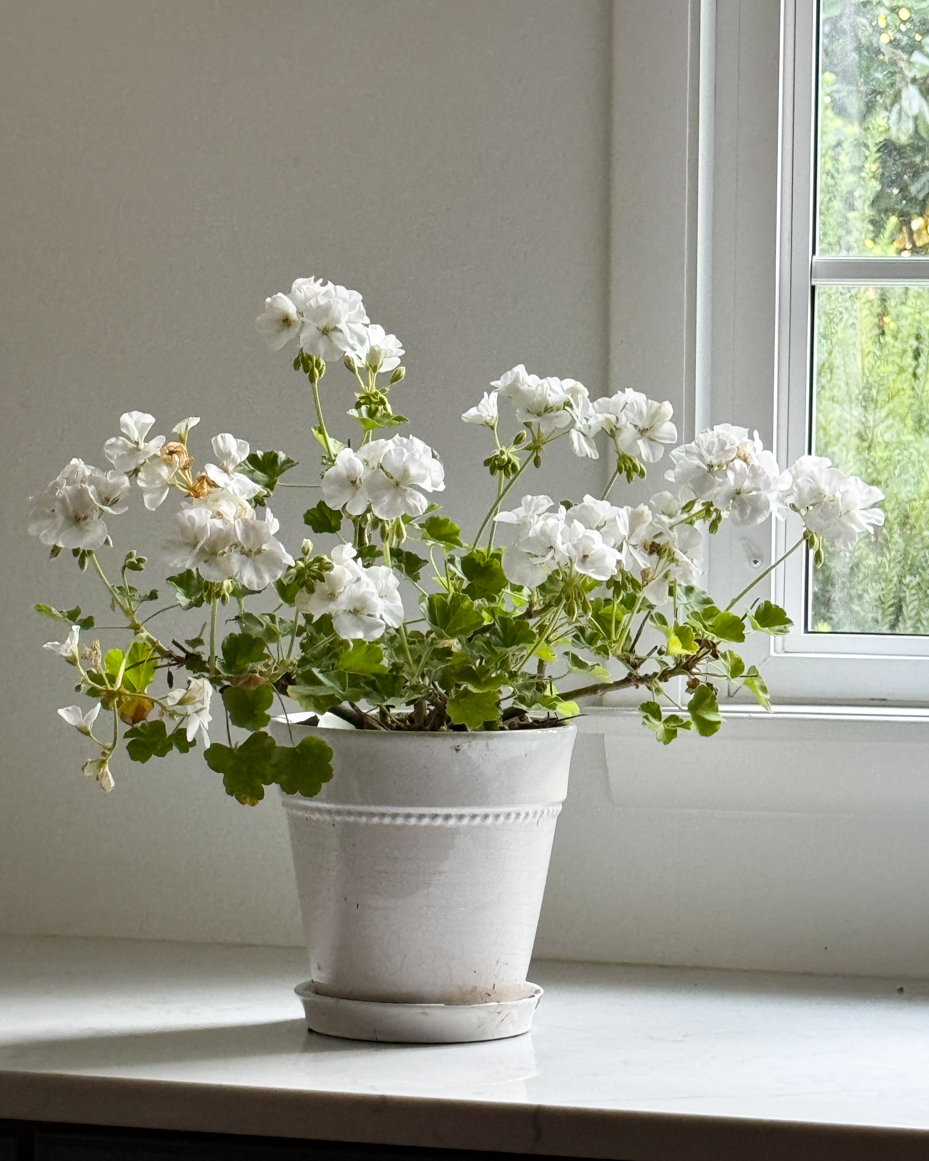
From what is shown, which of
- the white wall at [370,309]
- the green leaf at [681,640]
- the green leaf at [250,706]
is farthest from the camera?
the white wall at [370,309]

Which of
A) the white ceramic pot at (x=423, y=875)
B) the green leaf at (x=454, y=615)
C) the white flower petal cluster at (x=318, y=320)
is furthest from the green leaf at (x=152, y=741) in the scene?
the white flower petal cluster at (x=318, y=320)

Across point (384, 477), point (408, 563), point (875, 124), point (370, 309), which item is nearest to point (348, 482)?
point (384, 477)

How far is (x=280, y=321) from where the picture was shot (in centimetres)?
102

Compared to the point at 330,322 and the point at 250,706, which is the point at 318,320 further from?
the point at 250,706

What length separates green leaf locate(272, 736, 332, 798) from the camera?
96cm

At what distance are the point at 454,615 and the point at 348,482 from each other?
13cm

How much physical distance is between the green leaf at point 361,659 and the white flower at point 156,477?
0.60 feet

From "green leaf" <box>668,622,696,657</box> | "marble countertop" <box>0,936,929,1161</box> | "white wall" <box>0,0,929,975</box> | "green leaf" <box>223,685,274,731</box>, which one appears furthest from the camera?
"white wall" <box>0,0,929,975</box>

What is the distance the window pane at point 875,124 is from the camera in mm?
1395

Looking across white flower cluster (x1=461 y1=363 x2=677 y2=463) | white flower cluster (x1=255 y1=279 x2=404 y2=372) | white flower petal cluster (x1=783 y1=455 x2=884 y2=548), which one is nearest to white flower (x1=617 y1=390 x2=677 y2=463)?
white flower cluster (x1=461 y1=363 x2=677 y2=463)

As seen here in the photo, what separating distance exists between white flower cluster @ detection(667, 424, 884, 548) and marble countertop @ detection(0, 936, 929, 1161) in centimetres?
42

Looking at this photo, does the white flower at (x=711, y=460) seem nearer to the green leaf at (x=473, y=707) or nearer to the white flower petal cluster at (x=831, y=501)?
the white flower petal cluster at (x=831, y=501)

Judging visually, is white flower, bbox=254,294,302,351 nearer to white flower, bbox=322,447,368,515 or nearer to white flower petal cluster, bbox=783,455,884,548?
white flower, bbox=322,447,368,515

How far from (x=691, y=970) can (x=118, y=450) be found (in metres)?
0.78
